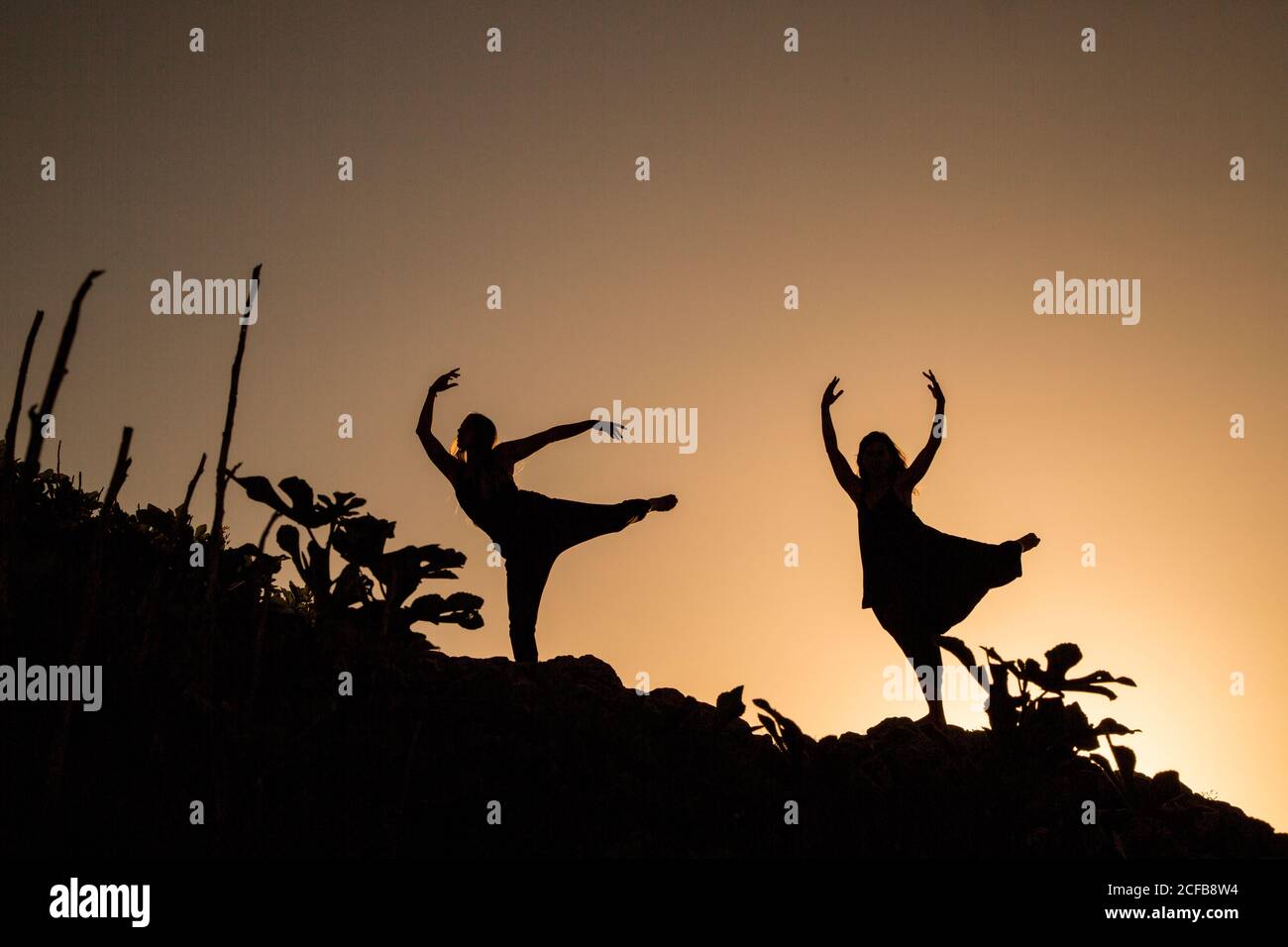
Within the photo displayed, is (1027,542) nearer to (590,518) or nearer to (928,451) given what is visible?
(928,451)

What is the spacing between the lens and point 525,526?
297 inches

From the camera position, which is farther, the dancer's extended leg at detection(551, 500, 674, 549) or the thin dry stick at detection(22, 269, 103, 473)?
the dancer's extended leg at detection(551, 500, 674, 549)

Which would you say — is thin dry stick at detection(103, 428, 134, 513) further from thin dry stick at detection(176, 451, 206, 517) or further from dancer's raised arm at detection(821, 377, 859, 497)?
dancer's raised arm at detection(821, 377, 859, 497)

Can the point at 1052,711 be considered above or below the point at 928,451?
below

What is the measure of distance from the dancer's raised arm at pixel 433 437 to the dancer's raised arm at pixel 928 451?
3472 mm

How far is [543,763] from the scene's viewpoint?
434 cm

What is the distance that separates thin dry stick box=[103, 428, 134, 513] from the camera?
2.23 meters

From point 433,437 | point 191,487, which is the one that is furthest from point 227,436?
point 433,437

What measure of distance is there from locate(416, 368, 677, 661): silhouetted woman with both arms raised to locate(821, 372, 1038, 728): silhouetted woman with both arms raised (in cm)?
197

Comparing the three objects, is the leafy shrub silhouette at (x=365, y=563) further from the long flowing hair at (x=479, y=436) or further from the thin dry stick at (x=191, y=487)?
the thin dry stick at (x=191, y=487)

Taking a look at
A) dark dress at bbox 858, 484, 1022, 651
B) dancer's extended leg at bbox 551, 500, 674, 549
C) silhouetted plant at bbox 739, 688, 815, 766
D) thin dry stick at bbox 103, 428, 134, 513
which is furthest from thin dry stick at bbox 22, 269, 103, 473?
dark dress at bbox 858, 484, 1022, 651

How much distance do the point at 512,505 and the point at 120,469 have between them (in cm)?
535
